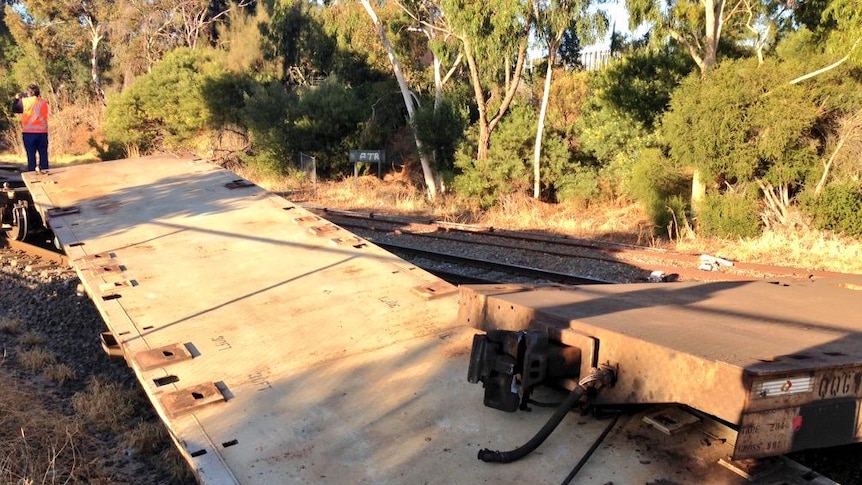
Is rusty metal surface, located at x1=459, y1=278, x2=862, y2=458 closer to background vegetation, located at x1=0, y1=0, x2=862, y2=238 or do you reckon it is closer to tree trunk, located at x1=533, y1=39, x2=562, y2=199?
background vegetation, located at x1=0, y1=0, x2=862, y2=238

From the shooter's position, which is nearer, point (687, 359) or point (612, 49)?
point (687, 359)

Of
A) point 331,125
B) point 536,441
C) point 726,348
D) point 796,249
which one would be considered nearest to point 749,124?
point 796,249

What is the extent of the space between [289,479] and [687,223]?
13636 millimetres

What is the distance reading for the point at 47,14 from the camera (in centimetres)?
3719

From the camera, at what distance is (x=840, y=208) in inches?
539

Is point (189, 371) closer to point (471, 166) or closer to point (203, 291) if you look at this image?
point (203, 291)

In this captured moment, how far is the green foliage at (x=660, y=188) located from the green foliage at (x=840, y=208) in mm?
2796

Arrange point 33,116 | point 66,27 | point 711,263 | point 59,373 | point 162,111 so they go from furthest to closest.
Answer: point 66,27 → point 162,111 → point 33,116 → point 711,263 → point 59,373

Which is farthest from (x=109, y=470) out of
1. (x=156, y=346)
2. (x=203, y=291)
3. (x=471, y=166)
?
(x=471, y=166)

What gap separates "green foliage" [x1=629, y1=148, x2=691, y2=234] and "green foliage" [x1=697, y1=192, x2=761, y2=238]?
0.91 meters

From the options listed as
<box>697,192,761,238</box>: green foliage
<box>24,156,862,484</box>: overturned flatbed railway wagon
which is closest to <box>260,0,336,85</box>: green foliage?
<box>697,192,761,238</box>: green foliage

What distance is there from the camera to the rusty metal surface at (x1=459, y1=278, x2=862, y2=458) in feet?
7.48

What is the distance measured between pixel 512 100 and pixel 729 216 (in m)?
9.35

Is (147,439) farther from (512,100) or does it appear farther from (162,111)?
(162,111)
